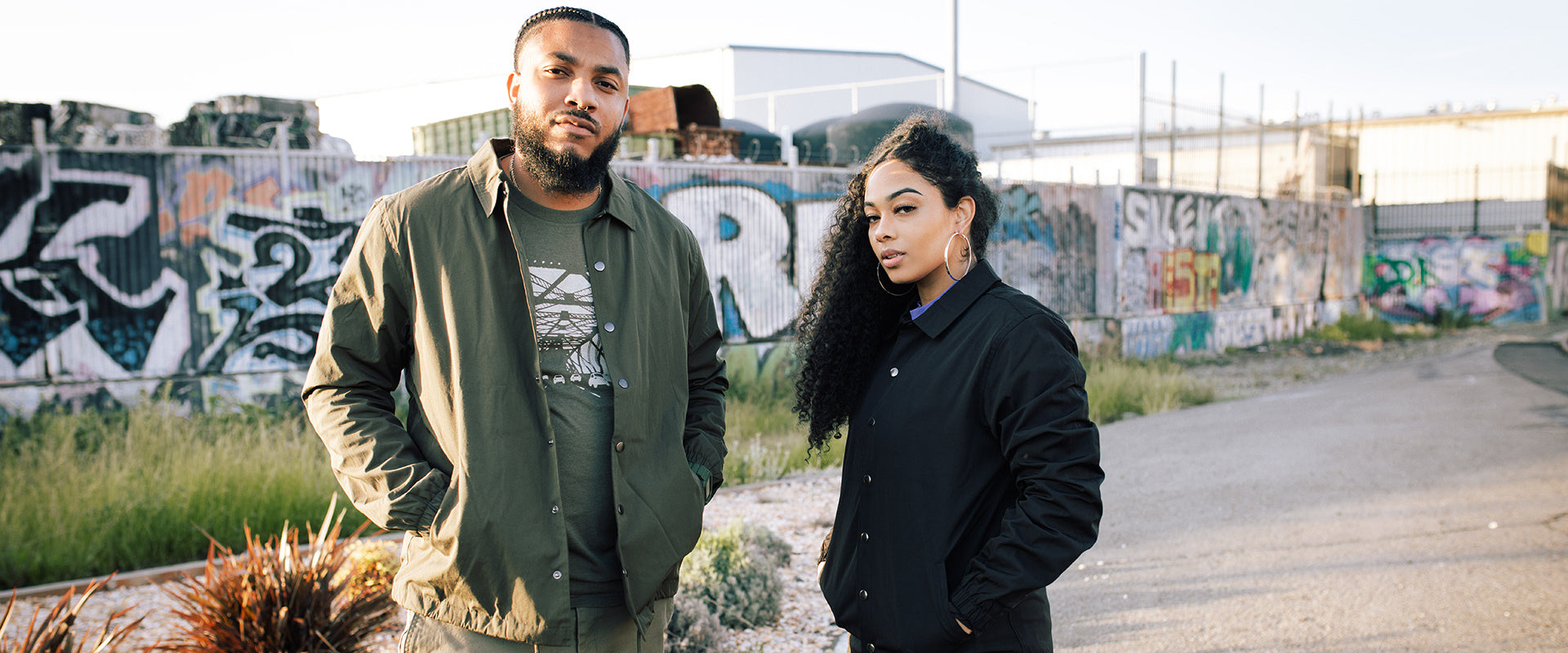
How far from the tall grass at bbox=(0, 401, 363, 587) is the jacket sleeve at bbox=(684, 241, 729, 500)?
353cm

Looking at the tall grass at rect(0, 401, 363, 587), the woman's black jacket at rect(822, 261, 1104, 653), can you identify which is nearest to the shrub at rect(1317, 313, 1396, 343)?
the tall grass at rect(0, 401, 363, 587)

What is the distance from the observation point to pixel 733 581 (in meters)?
4.54

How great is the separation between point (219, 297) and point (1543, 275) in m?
30.2

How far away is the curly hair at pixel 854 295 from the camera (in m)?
2.35

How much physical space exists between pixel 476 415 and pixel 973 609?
115 cm

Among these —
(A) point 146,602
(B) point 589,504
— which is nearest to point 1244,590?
(B) point 589,504

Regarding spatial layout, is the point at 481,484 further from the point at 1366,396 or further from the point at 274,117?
the point at 1366,396

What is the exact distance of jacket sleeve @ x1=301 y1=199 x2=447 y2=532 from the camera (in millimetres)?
2096

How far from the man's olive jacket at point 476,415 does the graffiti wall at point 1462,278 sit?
28.0 metres

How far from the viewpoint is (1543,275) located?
25.4m

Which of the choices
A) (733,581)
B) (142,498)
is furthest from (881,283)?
(142,498)

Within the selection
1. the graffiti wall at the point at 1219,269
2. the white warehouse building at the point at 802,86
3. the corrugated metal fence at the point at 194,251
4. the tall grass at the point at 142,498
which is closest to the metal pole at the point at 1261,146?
the graffiti wall at the point at 1219,269

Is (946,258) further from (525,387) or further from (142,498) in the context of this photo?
(142,498)

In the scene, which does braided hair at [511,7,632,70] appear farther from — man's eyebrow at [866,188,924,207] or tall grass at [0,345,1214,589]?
tall grass at [0,345,1214,589]
